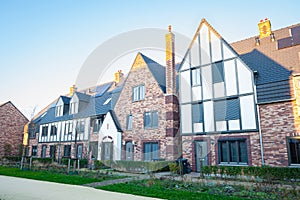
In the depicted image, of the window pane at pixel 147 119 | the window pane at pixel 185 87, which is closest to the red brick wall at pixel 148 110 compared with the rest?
the window pane at pixel 147 119

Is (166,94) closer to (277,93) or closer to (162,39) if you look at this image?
(162,39)

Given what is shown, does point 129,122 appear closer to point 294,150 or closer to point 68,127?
point 68,127

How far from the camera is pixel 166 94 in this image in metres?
17.0

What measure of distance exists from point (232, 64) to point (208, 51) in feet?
6.75

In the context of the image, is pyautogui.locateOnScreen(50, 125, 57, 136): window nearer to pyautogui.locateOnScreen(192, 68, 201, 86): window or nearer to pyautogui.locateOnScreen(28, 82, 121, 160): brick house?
pyautogui.locateOnScreen(28, 82, 121, 160): brick house

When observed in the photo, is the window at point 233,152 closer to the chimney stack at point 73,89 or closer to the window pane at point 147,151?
the window pane at point 147,151

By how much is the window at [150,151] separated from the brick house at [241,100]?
2.40 metres

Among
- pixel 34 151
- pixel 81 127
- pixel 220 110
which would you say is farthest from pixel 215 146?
pixel 34 151

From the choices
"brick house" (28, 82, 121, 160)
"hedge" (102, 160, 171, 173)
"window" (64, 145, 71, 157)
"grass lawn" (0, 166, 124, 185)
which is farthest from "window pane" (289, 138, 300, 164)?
"window" (64, 145, 71, 157)

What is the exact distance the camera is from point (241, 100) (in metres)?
13.5

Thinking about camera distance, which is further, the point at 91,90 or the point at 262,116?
the point at 91,90

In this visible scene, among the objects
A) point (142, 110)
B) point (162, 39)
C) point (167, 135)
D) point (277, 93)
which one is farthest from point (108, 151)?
point (277, 93)

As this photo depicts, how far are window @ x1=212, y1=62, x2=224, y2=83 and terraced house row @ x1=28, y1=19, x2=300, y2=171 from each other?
0.07 metres

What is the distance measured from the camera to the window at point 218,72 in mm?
14689
